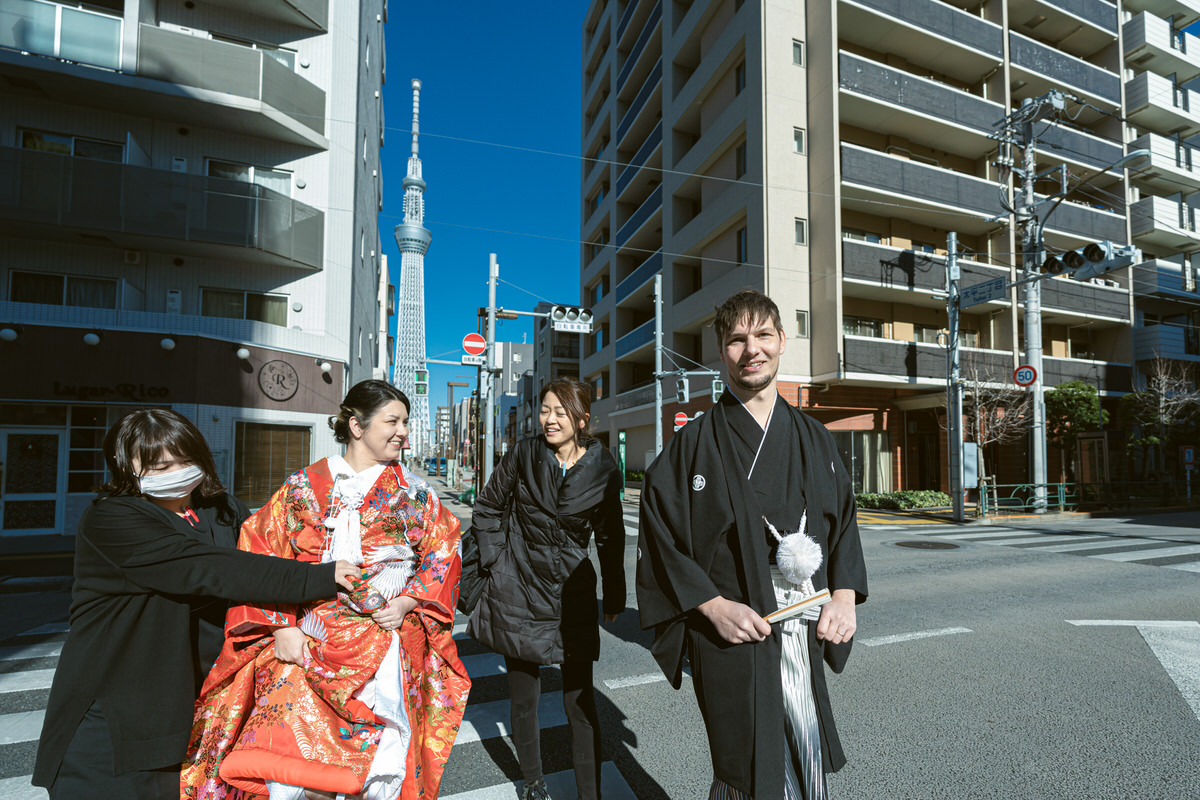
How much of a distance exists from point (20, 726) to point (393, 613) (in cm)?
351

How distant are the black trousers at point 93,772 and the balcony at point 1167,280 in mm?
33982

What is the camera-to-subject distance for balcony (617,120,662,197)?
27.6m

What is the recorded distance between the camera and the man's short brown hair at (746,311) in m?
2.13

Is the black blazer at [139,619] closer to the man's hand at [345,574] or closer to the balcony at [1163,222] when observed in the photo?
the man's hand at [345,574]

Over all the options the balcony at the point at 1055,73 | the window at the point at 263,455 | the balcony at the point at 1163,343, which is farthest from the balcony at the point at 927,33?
the window at the point at 263,455

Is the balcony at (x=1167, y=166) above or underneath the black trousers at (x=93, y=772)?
above

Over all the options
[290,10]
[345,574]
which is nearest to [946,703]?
[345,574]

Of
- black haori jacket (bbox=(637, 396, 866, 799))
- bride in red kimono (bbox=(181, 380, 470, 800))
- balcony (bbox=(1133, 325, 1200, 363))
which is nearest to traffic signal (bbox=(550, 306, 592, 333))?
bride in red kimono (bbox=(181, 380, 470, 800))

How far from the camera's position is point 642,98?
29312 mm

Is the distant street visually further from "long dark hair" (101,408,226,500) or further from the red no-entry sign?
the red no-entry sign

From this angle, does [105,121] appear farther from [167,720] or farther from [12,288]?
[167,720]

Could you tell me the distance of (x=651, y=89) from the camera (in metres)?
28.3

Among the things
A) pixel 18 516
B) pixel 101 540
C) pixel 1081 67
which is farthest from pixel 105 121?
pixel 1081 67

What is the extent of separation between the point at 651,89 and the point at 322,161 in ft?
60.0
